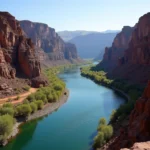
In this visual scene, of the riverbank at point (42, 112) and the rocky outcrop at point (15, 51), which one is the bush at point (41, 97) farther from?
the rocky outcrop at point (15, 51)

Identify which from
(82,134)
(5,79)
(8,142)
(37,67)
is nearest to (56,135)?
(82,134)

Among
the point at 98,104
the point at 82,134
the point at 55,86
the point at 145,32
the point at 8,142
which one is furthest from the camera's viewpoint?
the point at 145,32

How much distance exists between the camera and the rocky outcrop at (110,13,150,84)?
3319 inches

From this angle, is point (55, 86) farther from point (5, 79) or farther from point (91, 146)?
point (91, 146)

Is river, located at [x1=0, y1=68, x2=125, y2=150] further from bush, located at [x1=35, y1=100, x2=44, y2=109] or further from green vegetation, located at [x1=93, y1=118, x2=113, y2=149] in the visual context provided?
bush, located at [x1=35, y1=100, x2=44, y2=109]

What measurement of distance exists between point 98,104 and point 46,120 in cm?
1701

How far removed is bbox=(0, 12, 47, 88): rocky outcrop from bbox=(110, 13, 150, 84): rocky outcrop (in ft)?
107

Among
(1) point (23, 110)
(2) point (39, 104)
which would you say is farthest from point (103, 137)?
(2) point (39, 104)

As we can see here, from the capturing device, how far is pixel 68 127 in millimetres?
45375

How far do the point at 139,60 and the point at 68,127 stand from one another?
5651cm

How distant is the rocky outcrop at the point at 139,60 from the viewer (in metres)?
84.3

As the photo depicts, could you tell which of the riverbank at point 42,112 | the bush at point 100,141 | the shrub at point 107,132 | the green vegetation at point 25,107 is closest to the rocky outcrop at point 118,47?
the green vegetation at point 25,107

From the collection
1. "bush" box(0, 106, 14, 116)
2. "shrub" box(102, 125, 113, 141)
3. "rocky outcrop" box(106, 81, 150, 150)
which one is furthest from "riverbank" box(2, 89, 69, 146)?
"rocky outcrop" box(106, 81, 150, 150)

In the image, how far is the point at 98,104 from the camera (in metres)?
64.2
